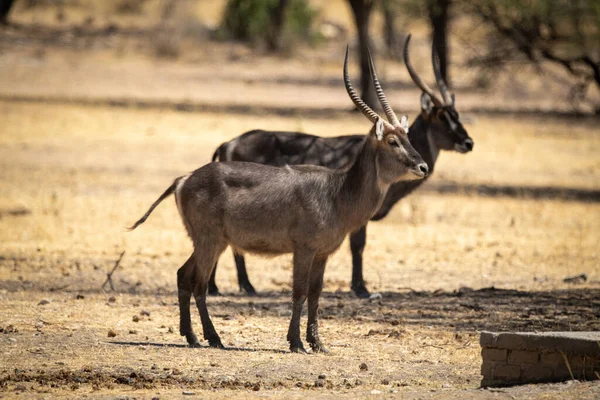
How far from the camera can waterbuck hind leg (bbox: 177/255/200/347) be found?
26.1 ft

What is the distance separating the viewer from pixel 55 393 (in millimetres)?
6391

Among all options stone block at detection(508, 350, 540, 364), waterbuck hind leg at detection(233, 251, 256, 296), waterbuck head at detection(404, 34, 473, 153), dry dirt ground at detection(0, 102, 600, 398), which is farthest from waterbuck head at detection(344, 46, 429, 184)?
waterbuck head at detection(404, 34, 473, 153)

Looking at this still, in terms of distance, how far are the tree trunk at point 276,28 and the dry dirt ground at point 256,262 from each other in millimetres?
10637

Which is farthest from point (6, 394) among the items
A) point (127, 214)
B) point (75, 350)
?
point (127, 214)

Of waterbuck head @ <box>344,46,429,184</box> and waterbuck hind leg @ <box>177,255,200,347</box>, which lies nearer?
waterbuck hind leg @ <box>177,255,200,347</box>

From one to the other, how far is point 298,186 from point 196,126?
15653 millimetres

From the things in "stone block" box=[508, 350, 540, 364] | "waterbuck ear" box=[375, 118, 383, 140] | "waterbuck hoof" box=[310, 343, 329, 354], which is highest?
"waterbuck ear" box=[375, 118, 383, 140]

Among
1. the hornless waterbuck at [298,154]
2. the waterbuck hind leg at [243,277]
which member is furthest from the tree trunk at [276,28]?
the waterbuck hind leg at [243,277]

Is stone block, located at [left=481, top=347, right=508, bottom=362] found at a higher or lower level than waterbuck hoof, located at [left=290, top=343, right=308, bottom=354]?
higher

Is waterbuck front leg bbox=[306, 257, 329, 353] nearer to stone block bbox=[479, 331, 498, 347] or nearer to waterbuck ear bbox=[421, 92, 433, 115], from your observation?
stone block bbox=[479, 331, 498, 347]

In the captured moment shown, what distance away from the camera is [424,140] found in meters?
12.0

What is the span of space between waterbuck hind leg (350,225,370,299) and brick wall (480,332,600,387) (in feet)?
11.5

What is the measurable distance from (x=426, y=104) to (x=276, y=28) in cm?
2786

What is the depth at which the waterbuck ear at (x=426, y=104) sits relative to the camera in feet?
39.3
